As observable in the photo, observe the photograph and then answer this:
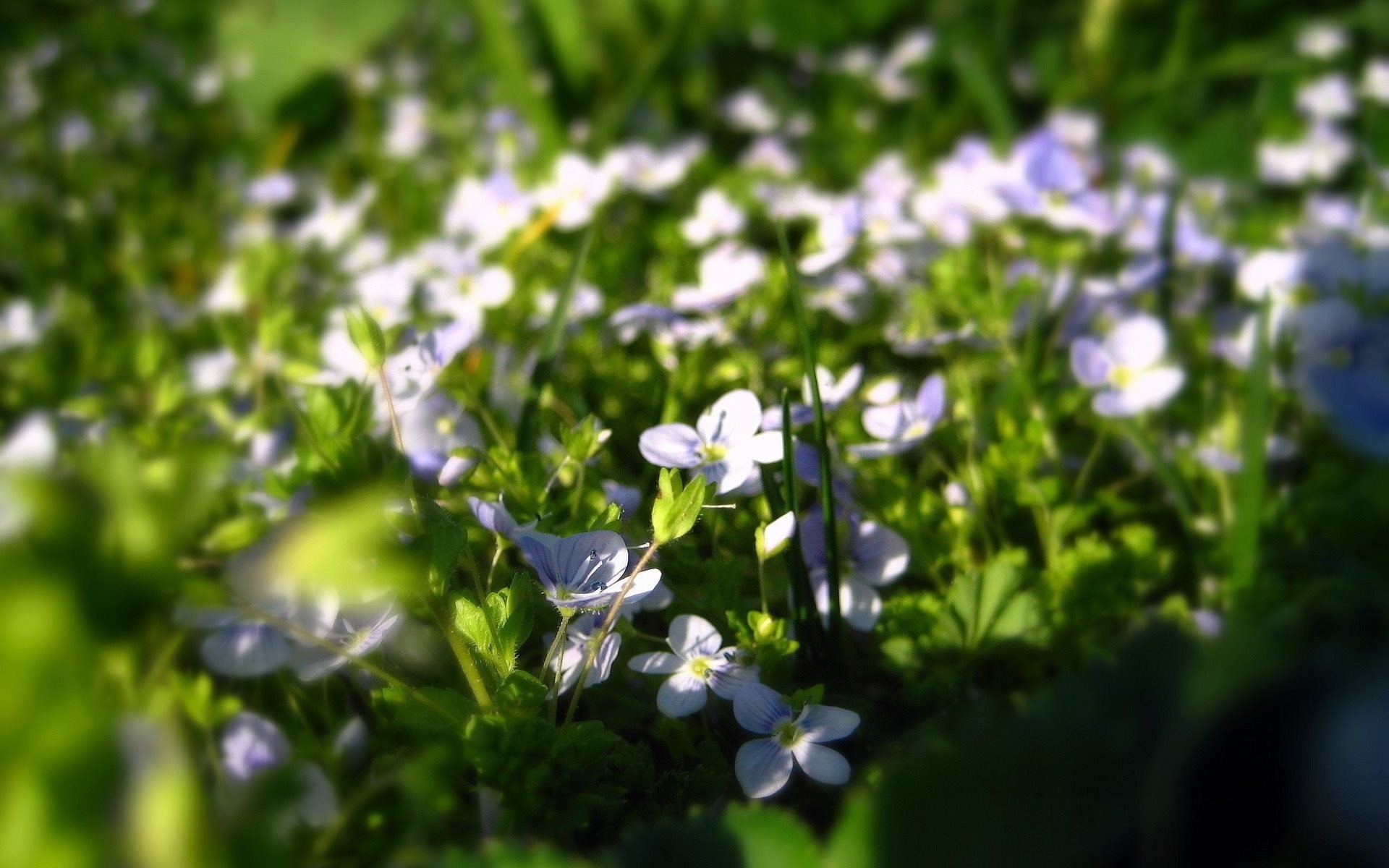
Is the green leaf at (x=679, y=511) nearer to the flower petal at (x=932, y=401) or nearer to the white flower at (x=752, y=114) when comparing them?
the flower petal at (x=932, y=401)

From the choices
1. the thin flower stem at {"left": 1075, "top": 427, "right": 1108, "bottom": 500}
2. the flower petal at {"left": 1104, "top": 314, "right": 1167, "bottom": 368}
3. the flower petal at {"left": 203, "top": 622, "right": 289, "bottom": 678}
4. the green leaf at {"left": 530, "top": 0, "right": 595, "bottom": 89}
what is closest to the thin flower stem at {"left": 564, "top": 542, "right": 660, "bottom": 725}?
the flower petal at {"left": 203, "top": 622, "right": 289, "bottom": 678}

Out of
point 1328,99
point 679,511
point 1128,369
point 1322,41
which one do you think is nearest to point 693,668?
point 679,511

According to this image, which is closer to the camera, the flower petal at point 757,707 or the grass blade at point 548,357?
the flower petal at point 757,707

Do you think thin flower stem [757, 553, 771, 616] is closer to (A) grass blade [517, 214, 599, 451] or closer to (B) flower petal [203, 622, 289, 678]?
(A) grass blade [517, 214, 599, 451]

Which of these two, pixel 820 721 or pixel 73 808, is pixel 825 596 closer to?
pixel 820 721

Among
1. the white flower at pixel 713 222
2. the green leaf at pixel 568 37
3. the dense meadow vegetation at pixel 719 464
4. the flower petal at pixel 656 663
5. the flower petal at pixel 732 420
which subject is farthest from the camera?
the green leaf at pixel 568 37

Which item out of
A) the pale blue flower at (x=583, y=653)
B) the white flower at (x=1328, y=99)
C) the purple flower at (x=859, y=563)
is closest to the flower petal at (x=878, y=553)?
the purple flower at (x=859, y=563)
